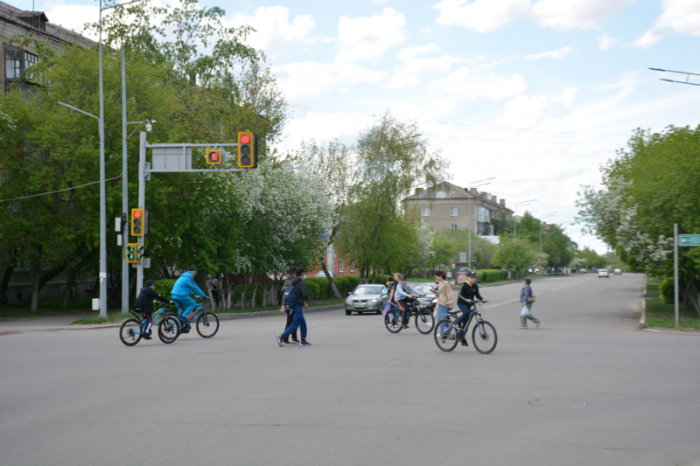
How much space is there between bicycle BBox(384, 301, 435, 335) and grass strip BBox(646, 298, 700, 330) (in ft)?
27.4

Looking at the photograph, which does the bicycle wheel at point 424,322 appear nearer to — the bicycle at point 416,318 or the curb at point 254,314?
the bicycle at point 416,318

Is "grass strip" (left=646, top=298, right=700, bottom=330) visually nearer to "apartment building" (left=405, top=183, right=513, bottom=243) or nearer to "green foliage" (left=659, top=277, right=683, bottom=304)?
"green foliage" (left=659, top=277, right=683, bottom=304)

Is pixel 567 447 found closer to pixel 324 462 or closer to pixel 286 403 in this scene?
pixel 324 462

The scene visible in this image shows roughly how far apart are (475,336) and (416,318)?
16.7ft

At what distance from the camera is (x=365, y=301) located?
30.3m

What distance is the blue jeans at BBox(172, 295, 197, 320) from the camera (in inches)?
615

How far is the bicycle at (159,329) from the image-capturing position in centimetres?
1496

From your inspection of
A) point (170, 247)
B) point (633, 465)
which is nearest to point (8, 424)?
point (633, 465)

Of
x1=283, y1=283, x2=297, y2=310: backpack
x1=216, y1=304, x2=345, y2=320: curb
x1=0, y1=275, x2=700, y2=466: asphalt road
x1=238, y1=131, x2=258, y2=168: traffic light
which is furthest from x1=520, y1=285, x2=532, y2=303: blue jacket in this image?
x1=216, y1=304, x2=345, y2=320: curb

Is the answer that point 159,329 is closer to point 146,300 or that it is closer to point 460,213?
point 146,300

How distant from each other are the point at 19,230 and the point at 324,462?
25426 mm

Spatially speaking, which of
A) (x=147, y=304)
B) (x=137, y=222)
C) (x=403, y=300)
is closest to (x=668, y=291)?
(x=403, y=300)

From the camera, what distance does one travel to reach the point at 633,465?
5.44 metres

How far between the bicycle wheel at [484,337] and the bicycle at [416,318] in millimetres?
4601
